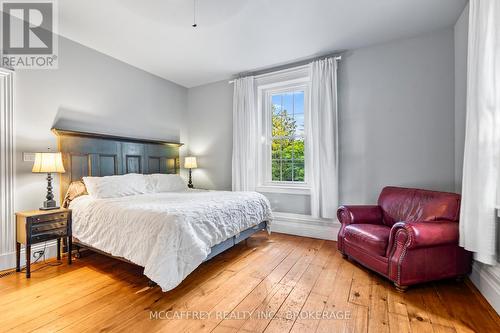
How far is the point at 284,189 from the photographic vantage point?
397cm

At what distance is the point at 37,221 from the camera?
2.42 meters

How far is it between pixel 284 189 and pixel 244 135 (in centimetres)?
121

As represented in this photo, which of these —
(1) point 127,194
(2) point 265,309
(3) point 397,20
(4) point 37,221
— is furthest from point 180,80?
(2) point 265,309

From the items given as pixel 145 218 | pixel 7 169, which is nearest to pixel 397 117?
pixel 145 218

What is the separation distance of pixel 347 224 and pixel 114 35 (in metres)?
3.84

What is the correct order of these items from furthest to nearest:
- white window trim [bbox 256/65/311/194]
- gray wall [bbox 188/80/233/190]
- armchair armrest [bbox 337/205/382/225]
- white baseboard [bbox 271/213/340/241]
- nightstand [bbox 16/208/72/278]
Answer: gray wall [bbox 188/80/233/190], white window trim [bbox 256/65/311/194], white baseboard [bbox 271/213/340/241], armchair armrest [bbox 337/205/382/225], nightstand [bbox 16/208/72/278]

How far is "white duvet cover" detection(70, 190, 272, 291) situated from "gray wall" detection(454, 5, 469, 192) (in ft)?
8.57

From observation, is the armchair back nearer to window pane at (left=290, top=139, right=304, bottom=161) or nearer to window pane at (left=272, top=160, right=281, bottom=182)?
window pane at (left=290, top=139, right=304, bottom=161)

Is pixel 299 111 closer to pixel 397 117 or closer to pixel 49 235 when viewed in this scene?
pixel 397 117

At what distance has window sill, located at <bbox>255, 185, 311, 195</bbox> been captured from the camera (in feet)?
12.5

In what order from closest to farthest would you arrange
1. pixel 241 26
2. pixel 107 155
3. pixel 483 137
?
pixel 483 137
pixel 241 26
pixel 107 155

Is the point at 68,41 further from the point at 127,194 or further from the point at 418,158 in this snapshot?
the point at 418,158

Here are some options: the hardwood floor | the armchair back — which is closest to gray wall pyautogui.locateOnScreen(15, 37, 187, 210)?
the hardwood floor

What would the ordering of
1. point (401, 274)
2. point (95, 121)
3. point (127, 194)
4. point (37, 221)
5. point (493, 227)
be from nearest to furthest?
point (493, 227), point (401, 274), point (37, 221), point (127, 194), point (95, 121)
